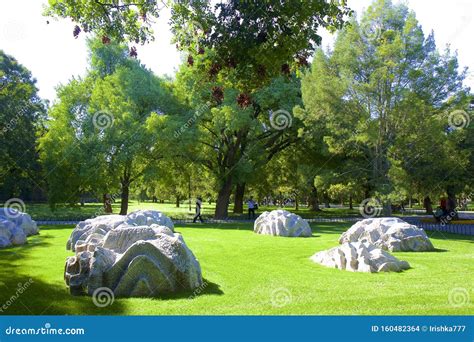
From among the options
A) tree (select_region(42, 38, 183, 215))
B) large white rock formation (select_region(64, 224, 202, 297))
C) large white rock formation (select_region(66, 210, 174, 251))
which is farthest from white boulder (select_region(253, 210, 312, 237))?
large white rock formation (select_region(64, 224, 202, 297))

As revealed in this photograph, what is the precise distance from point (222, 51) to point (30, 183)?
42.8 metres

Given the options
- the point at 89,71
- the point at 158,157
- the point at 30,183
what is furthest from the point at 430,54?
the point at 30,183

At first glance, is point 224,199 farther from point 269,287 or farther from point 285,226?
point 269,287

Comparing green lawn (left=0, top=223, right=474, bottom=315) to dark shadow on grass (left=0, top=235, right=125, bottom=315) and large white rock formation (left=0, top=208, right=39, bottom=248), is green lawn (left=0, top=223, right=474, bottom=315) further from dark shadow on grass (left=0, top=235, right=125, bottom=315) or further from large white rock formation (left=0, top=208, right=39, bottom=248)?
large white rock formation (left=0, top=208, right=39, bottom=248)

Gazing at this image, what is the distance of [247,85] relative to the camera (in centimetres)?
805

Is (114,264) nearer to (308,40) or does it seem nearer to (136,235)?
(136,235)

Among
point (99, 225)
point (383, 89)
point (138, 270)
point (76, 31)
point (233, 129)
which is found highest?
point (383, 89)

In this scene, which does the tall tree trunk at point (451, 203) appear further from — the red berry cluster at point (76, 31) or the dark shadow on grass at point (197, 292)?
the red berry cluster at point (76, 31)

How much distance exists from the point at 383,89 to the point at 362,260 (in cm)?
1786

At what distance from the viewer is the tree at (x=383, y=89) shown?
82.0 feet

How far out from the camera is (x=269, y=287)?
8938mm

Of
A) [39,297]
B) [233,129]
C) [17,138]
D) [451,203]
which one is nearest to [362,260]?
[39,297]

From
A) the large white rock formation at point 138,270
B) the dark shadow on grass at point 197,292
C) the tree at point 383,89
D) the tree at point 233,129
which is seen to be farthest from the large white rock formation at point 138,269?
the tree at point 233,129

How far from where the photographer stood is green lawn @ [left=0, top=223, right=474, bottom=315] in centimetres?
716
